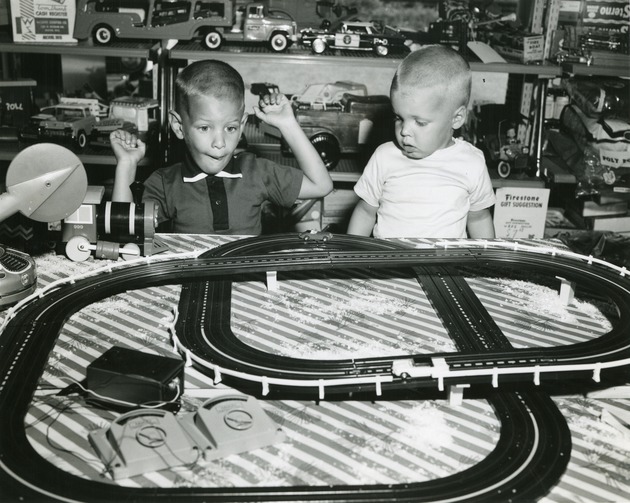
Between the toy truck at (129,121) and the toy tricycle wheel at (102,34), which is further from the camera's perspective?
the toy truck at (129,121)

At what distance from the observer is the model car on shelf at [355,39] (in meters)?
3.28

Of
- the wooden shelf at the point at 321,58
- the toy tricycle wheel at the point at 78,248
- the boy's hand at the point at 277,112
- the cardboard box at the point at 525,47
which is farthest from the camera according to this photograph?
the cardboard box at the point at 525,47

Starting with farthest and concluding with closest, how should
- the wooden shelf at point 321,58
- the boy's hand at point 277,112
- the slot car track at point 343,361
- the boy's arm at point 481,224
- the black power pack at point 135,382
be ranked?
the wooden shelf at point 321,58, the boy's arm at point 481,224, the boy's hand at point 277,112, the black power pack at point 135,382, the slot car track at point 343,361

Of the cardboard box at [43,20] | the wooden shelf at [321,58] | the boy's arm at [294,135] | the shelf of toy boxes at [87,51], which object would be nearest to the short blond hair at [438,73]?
the boy's arm at [294,135]

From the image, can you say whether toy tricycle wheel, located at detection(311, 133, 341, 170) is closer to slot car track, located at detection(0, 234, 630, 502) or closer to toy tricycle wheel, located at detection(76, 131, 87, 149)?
toy tricycle wheel, located at detection(76, 131, 87, 149)

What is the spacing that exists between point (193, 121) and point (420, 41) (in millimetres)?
1895

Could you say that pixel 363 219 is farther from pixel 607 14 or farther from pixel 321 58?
pixel 607 14

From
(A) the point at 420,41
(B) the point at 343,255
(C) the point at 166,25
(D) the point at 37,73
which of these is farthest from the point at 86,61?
(B) the point at 343,255

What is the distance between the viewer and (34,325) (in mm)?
1418

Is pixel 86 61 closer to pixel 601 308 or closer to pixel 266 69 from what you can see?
pixel 266 69

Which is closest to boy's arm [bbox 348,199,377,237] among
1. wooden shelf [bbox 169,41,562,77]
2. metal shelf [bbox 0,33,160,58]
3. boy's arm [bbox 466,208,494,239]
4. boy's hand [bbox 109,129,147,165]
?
boy's arm [bbox 466,208,494,239]

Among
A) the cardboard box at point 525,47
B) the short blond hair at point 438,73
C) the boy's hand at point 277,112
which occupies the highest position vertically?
the cardboard box at point 525,47

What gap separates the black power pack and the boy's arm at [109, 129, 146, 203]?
38.9 inches

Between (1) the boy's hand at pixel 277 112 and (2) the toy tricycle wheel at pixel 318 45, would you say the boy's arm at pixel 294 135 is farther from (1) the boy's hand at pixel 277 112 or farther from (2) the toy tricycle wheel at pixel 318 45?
(2) the toy tricycle wheel at pixel 318 45
